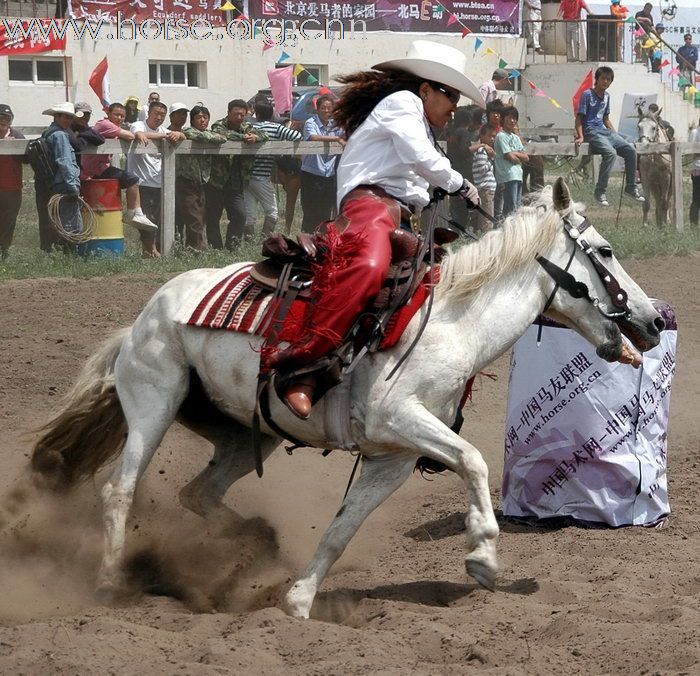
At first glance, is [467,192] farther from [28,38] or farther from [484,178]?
[28,38]

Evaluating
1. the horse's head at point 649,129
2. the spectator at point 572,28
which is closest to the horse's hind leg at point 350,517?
the horse's head at point 649,129

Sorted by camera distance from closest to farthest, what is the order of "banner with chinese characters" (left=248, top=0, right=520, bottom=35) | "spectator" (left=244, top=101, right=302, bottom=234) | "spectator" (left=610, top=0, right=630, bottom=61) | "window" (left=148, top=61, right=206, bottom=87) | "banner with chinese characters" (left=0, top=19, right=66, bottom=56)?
"spectator" (left=244, top=101, right=302, bottom=234) < "banner with chinese characters" (left=0, top=19, right=66, bottom=56) < "window" (left=148, top=61, right=206, bottom=87) < "banner with chinese characters" (left=248, top=0, right=520, bottom=35) < "spectator" (left=610, top=0, right=630, bottom=61)

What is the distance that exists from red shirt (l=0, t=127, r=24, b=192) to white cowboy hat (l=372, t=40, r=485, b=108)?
7071mm

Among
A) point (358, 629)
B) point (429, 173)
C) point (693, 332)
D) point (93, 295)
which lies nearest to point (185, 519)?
point (358, 629)

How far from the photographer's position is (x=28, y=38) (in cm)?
2253

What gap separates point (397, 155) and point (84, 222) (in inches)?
280

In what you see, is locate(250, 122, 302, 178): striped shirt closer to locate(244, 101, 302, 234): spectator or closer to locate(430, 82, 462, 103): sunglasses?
locate(244, 101, 302, 234): spectator

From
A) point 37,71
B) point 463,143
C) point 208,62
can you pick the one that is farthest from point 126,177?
point 208,62

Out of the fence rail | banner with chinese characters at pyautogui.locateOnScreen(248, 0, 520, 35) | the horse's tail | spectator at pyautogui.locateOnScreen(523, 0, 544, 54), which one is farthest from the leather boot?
spectator at pyautogui.locateOnScreen(523, 0, 544, 54)

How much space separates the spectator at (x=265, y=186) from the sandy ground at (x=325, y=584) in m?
4.31

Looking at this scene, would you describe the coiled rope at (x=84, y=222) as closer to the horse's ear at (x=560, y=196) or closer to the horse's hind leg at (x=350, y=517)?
the horse's hind leg at (x=350, y=517)

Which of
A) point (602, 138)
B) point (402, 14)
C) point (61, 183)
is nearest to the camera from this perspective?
point (61, 183)

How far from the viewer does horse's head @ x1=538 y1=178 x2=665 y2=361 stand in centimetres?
533

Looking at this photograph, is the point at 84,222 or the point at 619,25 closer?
the point at 84,222
